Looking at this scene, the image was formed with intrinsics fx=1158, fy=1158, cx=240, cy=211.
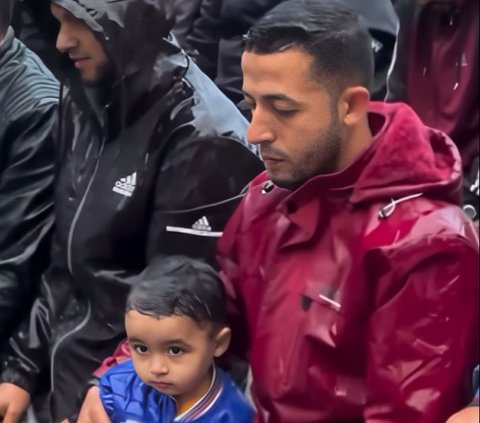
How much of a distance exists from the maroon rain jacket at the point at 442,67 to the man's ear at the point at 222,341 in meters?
0.56

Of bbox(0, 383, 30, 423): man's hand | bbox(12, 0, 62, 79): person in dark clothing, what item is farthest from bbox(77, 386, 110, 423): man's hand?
bbox(12, 0, 62, 79): person in dark clothing

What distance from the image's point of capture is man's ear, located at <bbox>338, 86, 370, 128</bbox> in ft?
6.23

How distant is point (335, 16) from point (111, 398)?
2.74ft

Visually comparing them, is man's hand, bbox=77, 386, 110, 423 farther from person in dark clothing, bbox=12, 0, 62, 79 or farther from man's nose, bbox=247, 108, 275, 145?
person in dark clothing, bbox=12, 0, 62, 79

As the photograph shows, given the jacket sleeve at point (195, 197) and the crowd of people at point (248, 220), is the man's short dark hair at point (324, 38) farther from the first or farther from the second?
the jacket sleeve at point (195, 197)

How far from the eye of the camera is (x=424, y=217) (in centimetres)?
182

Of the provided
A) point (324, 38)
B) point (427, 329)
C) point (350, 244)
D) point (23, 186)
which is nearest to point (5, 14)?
point (23, 186)

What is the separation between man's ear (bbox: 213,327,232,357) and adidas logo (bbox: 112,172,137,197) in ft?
1.48

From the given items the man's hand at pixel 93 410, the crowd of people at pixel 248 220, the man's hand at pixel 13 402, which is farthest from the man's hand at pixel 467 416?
the man's hand at pixel 13 402

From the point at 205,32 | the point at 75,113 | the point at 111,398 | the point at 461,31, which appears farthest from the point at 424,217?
the point at 205,32

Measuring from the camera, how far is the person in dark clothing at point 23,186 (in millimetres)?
2762

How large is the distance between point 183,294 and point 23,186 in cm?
88

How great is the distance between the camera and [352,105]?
6.26 feet

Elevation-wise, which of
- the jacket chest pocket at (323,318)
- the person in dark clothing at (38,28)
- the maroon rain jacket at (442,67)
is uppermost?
the maroon rain jacket at (442,67)
